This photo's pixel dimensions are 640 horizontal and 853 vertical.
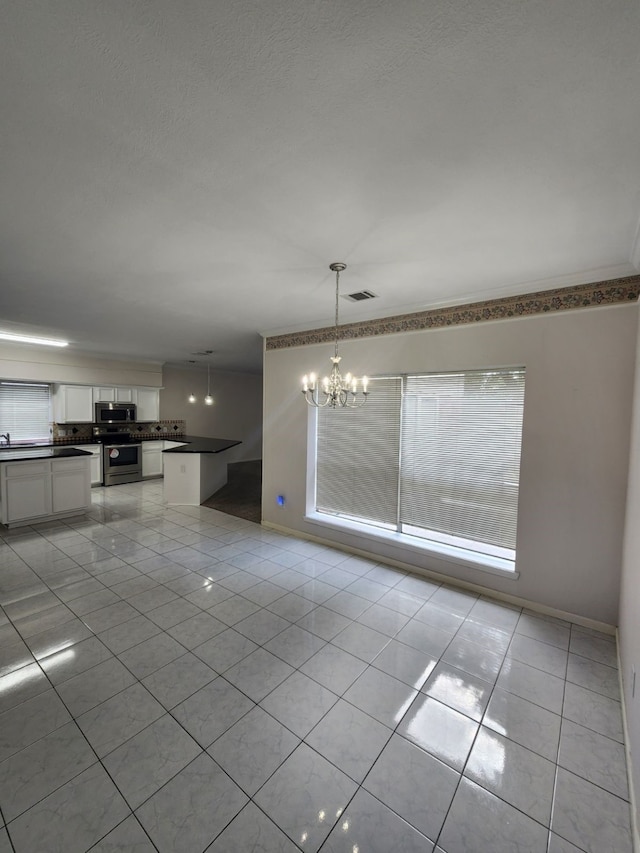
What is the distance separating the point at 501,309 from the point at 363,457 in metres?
2.03

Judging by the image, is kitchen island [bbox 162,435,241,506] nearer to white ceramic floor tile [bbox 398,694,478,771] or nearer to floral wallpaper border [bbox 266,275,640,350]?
floral wallpaper border [bbox 266,275,640,350]

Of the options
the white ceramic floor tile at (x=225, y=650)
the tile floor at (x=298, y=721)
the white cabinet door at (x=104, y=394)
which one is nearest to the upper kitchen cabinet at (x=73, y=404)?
the white cabinet door at (x=104, y=394)

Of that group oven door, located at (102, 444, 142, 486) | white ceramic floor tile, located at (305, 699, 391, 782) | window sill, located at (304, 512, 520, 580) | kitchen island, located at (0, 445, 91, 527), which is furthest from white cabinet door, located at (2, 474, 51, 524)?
white ceramic floor tile, located at (305, 699, 391, 782)

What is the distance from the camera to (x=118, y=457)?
23.7ft

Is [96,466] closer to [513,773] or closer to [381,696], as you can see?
[381,696]

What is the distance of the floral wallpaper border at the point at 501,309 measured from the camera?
2.61m

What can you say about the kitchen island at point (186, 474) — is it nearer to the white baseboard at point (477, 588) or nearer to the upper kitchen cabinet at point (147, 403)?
the upper kitchen cabinet at point (147, 403)

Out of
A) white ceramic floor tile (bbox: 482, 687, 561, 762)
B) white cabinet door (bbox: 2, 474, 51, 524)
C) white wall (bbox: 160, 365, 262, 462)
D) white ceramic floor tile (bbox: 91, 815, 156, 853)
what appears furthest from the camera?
white wall (bbox: 160, 365, 262, 462)

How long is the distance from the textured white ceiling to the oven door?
5019 mm

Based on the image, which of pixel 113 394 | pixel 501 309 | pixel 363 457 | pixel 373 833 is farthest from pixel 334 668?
pixel 113 394

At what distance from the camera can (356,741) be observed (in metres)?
1.80

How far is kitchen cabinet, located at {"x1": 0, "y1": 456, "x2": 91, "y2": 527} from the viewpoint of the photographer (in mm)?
4594

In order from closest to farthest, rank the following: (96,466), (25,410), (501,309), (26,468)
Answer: (501,309)
(26,468)
(25,410)
(96,466)

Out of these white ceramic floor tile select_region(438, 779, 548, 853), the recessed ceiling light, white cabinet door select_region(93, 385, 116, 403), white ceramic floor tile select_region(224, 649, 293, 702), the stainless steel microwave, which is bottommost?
white ceramic floor tile select_region(438, 779, 548, 853)
